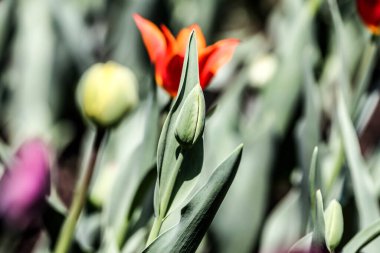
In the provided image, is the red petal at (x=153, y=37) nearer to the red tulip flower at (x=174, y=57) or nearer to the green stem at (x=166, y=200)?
the red tulip flower at (x=174, y=57)

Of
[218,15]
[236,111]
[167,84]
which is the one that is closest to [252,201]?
[236,111]

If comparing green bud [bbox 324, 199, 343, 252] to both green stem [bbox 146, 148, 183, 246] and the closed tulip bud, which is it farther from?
the closed tulip bud

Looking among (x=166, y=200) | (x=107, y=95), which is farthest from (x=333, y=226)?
(x=107, y=95)

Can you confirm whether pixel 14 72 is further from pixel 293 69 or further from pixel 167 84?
pixel 167 84

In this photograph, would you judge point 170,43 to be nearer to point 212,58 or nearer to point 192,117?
point 212,58

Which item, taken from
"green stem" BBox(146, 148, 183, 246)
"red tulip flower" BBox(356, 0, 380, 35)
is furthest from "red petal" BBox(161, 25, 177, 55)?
"red tulip flower" BBox(356, 0, 380, 35)

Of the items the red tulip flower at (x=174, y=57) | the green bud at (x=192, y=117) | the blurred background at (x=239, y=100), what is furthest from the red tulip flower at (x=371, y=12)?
the green bud at (x=192, y=117)
